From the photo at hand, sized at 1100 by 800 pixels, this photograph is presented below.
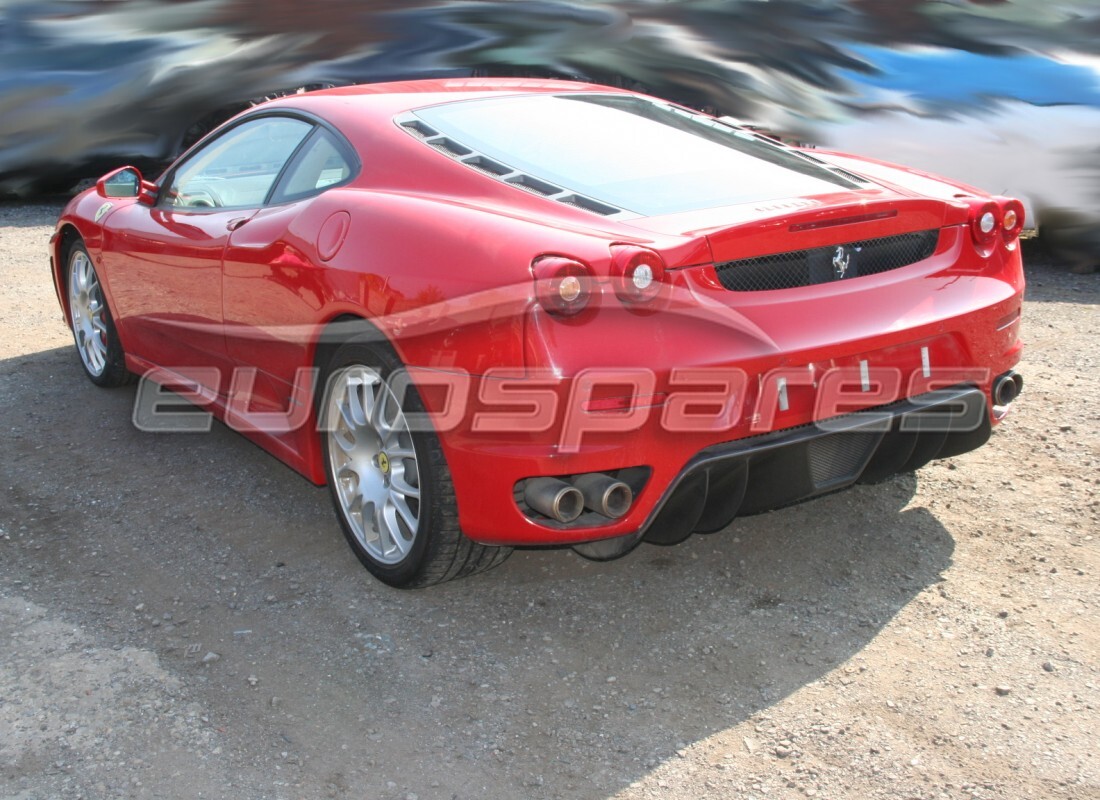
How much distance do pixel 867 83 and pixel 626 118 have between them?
459cm

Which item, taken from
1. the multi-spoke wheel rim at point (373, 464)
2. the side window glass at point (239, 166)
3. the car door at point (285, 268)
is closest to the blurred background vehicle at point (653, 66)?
the side window glass at point (239, 166)

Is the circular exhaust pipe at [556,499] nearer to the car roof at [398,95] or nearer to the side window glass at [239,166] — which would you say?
the car roof at [398,95]

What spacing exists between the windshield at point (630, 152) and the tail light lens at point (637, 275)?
1.07ft

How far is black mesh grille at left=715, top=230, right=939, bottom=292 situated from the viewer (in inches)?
115

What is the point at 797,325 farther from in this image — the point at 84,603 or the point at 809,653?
the point at 84,603

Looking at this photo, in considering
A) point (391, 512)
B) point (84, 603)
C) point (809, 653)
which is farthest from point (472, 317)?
point (84, 603)

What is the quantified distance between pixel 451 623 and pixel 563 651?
37cm

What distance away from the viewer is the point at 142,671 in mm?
3070

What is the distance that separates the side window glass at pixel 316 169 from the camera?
12.1 ft

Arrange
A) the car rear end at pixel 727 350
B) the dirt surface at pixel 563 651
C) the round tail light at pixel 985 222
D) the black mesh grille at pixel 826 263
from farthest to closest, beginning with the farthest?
the round tail light at pixel 985 222, the black mesh grille at pixel 826 263, the car rear end at pixel 727 350, the dirt surface at pixel 563 651

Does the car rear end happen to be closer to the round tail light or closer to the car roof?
the round tail light

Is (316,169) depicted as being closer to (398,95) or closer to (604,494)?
(398,95)

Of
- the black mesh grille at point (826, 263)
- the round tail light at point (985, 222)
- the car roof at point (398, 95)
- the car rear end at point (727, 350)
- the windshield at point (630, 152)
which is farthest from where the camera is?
the car roof at point (398, 95)

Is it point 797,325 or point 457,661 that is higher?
point 797,325
